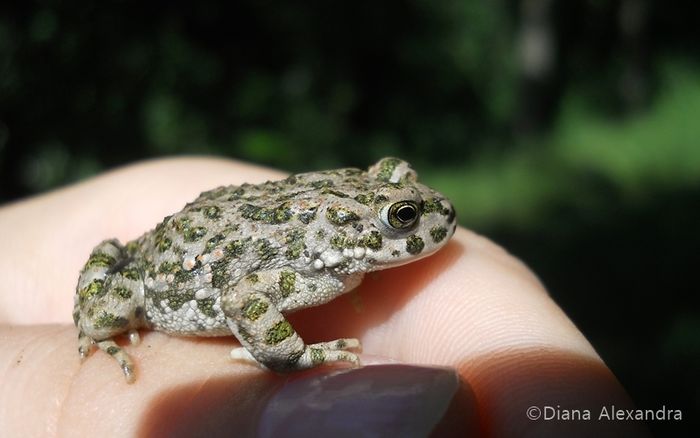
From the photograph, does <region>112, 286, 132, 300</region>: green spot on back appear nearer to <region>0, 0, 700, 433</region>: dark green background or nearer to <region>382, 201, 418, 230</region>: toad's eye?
<region>382, 201, 418, 230</region>: toad's eye

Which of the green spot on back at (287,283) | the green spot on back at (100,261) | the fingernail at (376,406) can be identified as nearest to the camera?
the fingernail at (376,406)

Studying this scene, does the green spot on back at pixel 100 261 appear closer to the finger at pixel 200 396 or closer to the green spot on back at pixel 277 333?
the finger at pixel 200 396

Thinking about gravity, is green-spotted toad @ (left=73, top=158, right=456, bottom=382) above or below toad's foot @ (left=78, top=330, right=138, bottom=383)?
Result: above

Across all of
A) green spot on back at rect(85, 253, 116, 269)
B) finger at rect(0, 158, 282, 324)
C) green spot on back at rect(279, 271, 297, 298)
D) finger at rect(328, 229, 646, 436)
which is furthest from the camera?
finger at rect(0, 158, 282, 324)

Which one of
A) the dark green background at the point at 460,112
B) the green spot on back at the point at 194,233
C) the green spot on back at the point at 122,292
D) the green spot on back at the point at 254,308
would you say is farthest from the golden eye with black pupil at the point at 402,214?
the dark green background at the point at 460,112

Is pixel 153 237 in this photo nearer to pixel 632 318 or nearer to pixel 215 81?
pixel 632 318

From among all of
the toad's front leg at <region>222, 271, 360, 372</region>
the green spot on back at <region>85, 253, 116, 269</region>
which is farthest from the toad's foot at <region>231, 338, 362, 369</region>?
the green spot on back at <region>85, 253, 116, 269</region>

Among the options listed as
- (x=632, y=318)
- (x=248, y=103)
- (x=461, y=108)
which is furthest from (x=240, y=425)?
(x=461, y=108)

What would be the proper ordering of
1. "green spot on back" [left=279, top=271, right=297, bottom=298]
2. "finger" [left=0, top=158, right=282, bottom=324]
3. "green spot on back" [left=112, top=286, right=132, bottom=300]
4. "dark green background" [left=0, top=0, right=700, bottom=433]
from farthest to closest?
"dark green background" [left=0, top=0, right=700, bottom=433], "finger" [left=0, top=158, right=282, bottom=324], "green spot on back" [left=112, top=286, right=132, bottom=300], "green spot on back" [left=279, top=271, right=297, bottom=298]
